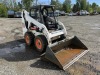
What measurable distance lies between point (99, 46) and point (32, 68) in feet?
→ 13.8

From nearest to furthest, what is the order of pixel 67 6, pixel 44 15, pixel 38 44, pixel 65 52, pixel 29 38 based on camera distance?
pixel 65 52 < pixel 38 44 < pixel 44 15 < pixel 29 38 < pixel 67 6

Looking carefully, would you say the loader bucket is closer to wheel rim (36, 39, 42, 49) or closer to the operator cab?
wheel rim (36, 39, 42, 49)

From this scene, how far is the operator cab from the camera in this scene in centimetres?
754

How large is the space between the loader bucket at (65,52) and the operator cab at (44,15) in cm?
130

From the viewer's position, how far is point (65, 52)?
668 centimetres

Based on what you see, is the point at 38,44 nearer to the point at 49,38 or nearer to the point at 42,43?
the point at 42,43

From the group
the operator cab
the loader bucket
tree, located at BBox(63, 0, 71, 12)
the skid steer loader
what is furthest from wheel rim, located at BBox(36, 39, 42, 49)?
tree, located at BBox(63, 0, 71, 12)

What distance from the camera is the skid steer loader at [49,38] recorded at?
6.18m

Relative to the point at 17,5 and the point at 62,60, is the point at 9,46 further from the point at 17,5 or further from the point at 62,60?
the point at 17,5

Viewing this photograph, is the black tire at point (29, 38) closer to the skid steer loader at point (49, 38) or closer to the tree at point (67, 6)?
the skid steer loader at point (49, 38)

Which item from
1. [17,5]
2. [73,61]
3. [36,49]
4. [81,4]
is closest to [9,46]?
[36,49]

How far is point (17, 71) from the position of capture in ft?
17.4

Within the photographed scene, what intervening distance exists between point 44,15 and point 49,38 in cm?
152

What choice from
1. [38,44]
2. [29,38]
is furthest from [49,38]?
[29,38]
